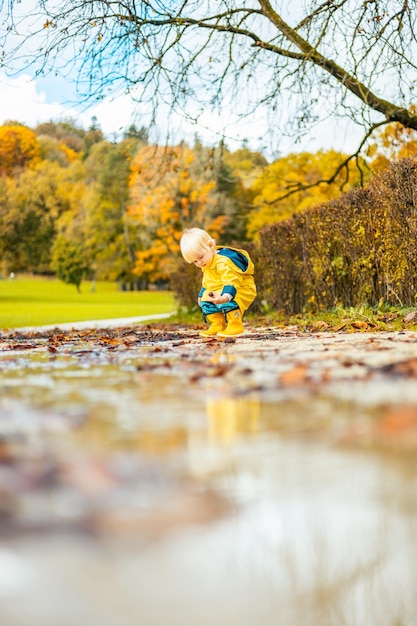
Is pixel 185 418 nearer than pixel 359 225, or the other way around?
pixel 185 418

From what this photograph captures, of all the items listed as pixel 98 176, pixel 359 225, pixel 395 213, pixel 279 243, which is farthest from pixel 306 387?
pixel 98 176

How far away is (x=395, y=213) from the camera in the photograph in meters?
8.09

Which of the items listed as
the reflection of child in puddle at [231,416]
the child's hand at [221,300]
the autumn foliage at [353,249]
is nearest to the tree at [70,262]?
the autumn foliage at [353,249]

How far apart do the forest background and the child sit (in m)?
2.14

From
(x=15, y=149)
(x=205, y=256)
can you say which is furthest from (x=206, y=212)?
(x=205, y=256)

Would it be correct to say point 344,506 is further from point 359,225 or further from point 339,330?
point 359,225

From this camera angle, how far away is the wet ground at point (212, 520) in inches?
34.0

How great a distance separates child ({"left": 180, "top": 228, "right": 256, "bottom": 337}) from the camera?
6.81 metres

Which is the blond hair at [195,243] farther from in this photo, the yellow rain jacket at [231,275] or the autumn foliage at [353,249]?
the autumn foliage at [353,249]

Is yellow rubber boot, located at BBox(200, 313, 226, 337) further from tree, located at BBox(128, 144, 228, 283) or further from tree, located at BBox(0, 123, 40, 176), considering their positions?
tree, located at BBox(0, 123, 40, 176)

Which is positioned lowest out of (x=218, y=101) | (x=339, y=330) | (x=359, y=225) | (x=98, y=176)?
(x=339, y=330)

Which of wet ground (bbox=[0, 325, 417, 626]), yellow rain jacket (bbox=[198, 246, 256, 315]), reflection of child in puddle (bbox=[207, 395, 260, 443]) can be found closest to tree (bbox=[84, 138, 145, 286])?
yellow rain jacket (bbox=[198, 246, 256, 315])

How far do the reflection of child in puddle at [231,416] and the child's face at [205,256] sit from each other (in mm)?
4751

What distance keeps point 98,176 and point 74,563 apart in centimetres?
6819
